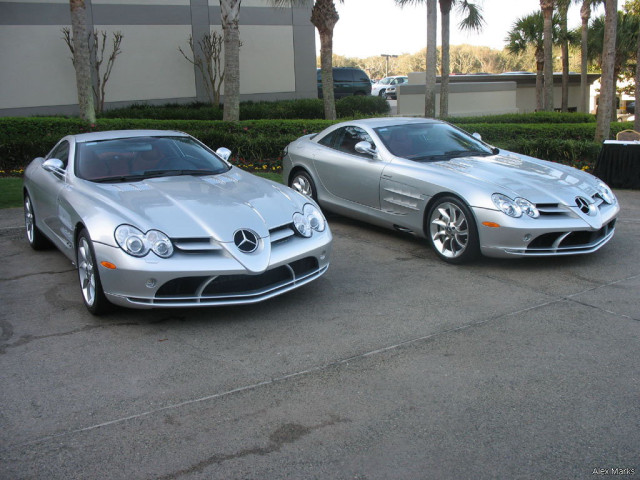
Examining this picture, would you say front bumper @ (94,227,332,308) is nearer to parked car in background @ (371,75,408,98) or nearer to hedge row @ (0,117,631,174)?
hedge row @ (0,117,631,174)

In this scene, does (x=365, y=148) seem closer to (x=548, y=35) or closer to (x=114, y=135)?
(x=114, y=135)

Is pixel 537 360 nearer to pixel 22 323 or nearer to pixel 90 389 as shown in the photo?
pixel 90 389

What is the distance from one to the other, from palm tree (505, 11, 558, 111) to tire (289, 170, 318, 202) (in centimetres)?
2478

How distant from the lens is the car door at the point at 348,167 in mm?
7660

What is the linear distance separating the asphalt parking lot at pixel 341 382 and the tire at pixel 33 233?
1104 millimetres

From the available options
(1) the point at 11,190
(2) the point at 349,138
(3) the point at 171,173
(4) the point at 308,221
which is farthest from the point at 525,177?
(1) the point at 11,190

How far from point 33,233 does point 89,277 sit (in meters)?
2.53

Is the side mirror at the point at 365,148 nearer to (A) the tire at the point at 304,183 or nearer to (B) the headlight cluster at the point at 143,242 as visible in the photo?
(A) the tire at the point at 304,183

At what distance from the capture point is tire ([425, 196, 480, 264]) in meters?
6.46

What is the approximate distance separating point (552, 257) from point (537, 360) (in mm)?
2719

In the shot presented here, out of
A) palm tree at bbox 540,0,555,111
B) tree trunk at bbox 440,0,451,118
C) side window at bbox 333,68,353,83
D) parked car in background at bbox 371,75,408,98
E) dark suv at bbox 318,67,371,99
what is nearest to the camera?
tree trunk at bbox 440,0,451,118

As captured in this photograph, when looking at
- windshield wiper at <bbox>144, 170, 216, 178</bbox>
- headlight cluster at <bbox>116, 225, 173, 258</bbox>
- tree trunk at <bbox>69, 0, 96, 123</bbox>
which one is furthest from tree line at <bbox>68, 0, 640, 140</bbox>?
headlight cluster at <bbox>116, 225, 173, 258</bbox>

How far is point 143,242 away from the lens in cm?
490

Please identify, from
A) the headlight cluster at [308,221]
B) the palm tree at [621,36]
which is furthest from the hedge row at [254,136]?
the palm tree at [621,36]
